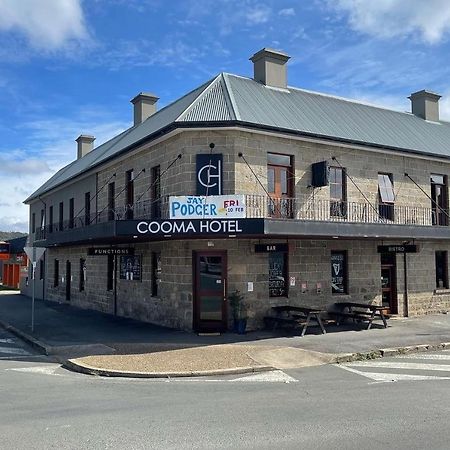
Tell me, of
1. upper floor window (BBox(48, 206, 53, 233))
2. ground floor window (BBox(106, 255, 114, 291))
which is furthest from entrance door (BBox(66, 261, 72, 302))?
ground floor window (BBox(106, 255, 114, 291))

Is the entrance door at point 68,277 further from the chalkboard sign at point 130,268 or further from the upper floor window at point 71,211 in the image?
the chalkboard sign at point 130,268

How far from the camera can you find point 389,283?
19.2 m

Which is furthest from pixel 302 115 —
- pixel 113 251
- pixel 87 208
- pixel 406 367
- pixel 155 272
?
pixel 87 208

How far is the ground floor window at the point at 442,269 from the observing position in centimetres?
2081

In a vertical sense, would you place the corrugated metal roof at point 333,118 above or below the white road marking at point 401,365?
above

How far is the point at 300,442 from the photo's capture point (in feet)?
19.0

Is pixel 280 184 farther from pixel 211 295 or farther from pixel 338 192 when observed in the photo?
pixel 211 295

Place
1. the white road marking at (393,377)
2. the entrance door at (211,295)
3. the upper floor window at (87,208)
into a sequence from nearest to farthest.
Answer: the white road marking at (393,377) → the entrance door at (211,295) → the upper floor window at (87,208)

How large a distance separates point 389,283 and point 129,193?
10609 mm

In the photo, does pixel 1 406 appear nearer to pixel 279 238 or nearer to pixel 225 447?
pixel 225 447

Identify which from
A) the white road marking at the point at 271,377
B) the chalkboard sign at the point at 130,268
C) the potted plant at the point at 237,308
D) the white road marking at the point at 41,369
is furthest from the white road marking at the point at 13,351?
the white road marking at the point at 271,377

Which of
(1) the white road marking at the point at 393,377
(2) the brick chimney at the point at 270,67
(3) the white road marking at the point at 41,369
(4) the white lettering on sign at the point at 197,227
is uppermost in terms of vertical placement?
(2) the brick chimney at the point at 270,67

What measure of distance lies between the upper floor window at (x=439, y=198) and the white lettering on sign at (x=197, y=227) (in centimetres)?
1111

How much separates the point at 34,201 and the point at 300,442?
107 feet
